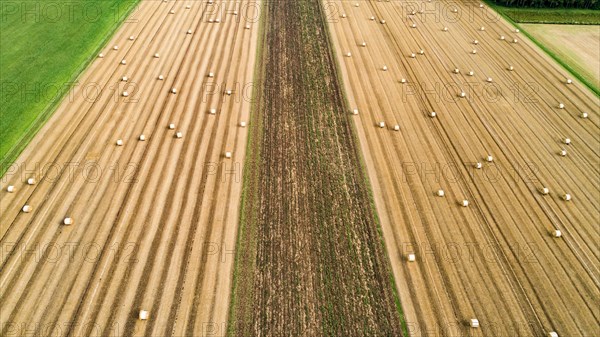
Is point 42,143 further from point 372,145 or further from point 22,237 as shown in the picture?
point 372,145

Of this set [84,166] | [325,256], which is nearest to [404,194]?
[325,256]

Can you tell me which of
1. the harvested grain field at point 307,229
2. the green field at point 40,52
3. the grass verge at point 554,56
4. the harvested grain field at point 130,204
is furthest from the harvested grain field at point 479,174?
the green field at point 40,52

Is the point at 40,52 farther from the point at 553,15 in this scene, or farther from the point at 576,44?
the point at 553,15

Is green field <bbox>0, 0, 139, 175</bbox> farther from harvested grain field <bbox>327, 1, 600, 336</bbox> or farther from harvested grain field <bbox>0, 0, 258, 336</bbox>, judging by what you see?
harvested grain field <bbox>327, 1, 600, 336</bbox>

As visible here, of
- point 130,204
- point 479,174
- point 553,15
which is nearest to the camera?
point 130,204

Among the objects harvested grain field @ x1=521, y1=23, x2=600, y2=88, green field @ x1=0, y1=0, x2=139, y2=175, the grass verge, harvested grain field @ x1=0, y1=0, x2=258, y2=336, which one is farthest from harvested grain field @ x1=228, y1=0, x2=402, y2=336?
harvested grain field @ x1=521, y1=23, x2=600, y2=88

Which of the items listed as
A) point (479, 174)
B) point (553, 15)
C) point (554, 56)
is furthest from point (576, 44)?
point (479, 174)

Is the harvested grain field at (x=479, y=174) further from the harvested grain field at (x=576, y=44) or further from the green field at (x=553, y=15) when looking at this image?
the green field at (x=553, y=15)
